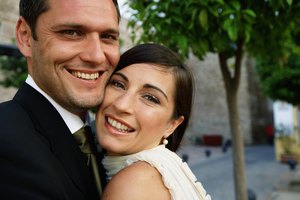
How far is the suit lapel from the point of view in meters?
1.63

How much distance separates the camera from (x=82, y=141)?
6.10 feet

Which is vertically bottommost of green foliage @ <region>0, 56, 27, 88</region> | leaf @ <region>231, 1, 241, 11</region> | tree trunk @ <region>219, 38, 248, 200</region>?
green foliage @ <region>0, 56, 27, 88</region>

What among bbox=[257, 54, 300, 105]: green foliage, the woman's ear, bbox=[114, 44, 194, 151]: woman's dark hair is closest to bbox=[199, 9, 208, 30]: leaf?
bbox=[114, 44, 194, 151]: woman's dark hair

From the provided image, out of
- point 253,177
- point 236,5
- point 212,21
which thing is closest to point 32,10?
point 236,5

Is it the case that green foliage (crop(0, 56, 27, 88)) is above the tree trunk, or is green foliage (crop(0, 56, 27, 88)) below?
below

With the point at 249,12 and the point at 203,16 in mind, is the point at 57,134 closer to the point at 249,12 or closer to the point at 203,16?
the point at 203,16

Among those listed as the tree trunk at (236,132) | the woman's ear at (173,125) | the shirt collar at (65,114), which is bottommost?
the tree trunk at (236,132)

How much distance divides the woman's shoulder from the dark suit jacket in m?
0.13

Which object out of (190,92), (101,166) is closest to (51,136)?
(101,166)

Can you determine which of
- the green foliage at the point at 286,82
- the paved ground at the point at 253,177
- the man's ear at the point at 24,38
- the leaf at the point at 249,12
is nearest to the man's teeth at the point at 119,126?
the man's ear at the point at 24,38

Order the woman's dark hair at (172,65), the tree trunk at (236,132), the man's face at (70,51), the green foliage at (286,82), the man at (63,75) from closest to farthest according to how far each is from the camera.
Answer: the man at (63,75) → the man's face at (70,51) → the woman's dark hair at (172,65) → the tree trunk at (236,132) → the green foliage at (286,82)

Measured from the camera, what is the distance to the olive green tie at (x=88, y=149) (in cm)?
182

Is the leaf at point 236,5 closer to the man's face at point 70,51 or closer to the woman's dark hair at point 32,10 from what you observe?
the man's face at point 70,51

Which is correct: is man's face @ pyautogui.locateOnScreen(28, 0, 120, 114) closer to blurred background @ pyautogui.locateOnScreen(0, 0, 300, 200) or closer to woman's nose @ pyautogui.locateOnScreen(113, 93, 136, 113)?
woman's nose @ pyautogui.locateOnScreen(113, 93, 136, 113)
